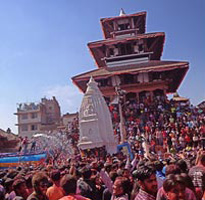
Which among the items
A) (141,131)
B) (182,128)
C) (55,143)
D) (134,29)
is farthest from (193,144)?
(134,29)

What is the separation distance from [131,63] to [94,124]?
54.4 ft

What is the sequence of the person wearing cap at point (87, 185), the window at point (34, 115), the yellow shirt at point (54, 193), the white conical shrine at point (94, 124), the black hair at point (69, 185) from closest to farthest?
1. the black hair at point (69, 185)
2. the yellow shirt at point (54, 193)
3. the person wearing cap at point (87, 185)
4. the white conical shrine at point (94, 124)
5. the window at point (34, 115)

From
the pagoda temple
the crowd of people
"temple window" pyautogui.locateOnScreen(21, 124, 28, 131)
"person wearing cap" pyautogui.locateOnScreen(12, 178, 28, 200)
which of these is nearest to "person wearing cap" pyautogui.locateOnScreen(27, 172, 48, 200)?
the crowd of people

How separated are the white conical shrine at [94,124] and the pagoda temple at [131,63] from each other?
1031cm

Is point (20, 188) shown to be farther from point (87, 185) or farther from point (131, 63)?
point (131, 63)

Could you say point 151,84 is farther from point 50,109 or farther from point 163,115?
point 50,109

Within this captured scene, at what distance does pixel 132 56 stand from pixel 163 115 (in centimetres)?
1127

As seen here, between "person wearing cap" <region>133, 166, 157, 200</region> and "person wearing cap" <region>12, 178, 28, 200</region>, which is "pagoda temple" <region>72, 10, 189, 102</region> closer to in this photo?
"person wearing cap" <region>12, 178, 28, 200</region>

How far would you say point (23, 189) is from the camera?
4.39 meters

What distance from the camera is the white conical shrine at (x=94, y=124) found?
1731 centimetres

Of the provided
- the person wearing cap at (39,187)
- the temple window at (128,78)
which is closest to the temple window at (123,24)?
the temple window at (128,78)

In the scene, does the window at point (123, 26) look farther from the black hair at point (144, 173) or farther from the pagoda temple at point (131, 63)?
the black hair at point (144, 173)

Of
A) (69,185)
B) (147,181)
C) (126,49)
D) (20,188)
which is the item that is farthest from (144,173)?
(126,49)

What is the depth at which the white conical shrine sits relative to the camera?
1731 cm
